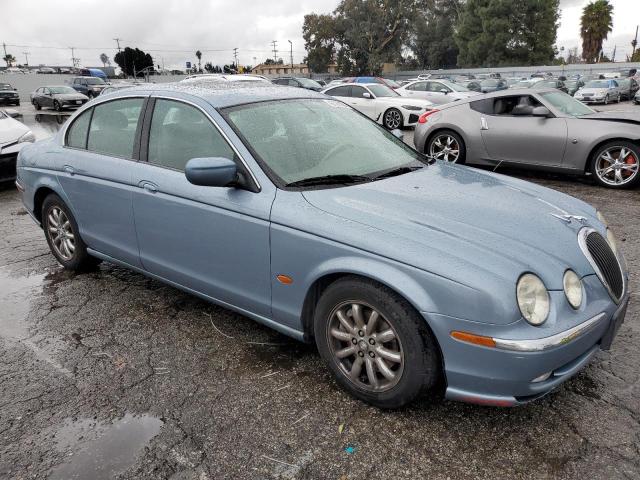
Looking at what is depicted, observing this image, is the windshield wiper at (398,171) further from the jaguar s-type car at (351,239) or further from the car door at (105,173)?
the car door at (105,173)

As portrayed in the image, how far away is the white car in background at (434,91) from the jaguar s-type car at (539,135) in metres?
9.55

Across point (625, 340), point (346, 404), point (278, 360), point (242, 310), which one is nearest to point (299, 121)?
point (242, 310)

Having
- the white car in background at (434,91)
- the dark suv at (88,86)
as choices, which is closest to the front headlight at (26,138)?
the white car in background at (434,91)

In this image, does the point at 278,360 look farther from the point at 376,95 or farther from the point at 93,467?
the point at 376,95

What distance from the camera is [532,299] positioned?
7.39 feet

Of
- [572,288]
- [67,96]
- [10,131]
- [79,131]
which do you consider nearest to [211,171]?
[572,288]

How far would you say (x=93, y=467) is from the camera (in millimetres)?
2348

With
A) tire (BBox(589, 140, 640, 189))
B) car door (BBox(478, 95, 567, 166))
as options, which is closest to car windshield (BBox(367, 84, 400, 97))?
car door (BBox(478, 95, 567, 166))

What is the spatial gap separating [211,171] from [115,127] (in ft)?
5.18

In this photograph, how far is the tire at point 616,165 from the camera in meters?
7.14

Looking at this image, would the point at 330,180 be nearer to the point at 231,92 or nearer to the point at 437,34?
the point at 231,92

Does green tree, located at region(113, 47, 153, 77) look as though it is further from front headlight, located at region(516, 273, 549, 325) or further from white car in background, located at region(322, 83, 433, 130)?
front headlight, located at region(516, 273, 549, 325)

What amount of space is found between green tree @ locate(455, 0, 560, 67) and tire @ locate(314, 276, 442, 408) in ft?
208

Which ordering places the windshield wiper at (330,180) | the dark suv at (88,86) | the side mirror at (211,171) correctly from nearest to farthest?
the side mirror at (211,171)
the windshield wiper at (330,180)
the dark suv at (88,86)
